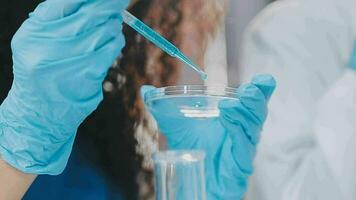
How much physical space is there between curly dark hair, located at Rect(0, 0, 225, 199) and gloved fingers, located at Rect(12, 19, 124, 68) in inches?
10.6

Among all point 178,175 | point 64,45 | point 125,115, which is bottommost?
point 178,175

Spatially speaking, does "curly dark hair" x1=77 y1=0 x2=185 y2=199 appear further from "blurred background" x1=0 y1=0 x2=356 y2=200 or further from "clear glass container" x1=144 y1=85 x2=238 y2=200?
"clear glass container" x1=144 y1=85 x2=238 y2=200

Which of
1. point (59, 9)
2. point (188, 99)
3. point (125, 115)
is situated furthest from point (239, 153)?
point (59, 9)

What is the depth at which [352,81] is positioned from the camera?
3.85ft

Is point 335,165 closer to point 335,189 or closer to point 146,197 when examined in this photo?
point 335,189

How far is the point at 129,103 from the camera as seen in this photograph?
117cm

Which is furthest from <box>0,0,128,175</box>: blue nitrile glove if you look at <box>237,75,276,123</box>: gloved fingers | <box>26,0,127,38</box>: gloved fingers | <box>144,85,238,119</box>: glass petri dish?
<box>237,75,276,123</box>: gloved fingers

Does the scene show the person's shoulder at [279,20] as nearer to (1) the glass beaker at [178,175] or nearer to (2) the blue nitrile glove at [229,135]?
(2) the blue nitrile glove at [229,135]

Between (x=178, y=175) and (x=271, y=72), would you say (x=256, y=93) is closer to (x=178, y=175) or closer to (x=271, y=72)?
(x=178, y=175)

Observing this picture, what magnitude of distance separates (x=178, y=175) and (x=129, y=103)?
1.31 ft

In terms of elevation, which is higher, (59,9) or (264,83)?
(59,9)

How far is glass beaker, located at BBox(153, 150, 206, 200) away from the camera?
2.63 feet

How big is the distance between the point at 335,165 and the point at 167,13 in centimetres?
52

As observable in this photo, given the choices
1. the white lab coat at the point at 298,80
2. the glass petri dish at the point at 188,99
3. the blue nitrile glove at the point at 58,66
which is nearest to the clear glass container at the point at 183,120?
the glass petri dish at the point at 188,99
